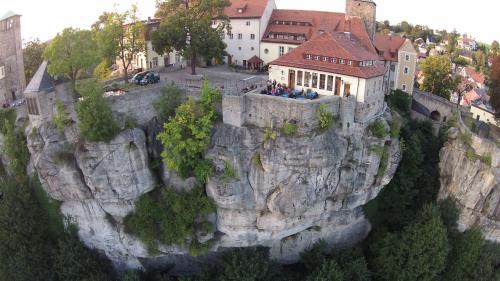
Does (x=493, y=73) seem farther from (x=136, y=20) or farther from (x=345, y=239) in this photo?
(x=136, y=20)

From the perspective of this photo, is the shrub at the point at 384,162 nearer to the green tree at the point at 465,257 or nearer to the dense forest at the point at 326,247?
the dense forest at the point at 326,247

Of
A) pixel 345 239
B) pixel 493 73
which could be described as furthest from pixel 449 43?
pixel 345 239

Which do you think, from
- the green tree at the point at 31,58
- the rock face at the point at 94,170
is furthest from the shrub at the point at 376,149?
the green tree at the point at 31,58

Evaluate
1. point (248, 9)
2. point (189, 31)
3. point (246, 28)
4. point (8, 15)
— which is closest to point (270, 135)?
point (189, 31)

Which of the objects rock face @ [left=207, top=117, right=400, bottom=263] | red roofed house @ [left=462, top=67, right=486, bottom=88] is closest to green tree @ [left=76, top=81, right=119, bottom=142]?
rock face @ [left=207, top=117, right=400, bottom=263]

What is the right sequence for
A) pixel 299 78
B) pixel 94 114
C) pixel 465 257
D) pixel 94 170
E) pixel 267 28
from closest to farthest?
pixel 94 114 < pixel 94 170 < pixel 299 78 < pixel 465 257 < pixel 267 28

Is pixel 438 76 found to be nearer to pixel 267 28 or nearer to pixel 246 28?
pixel 267 28
